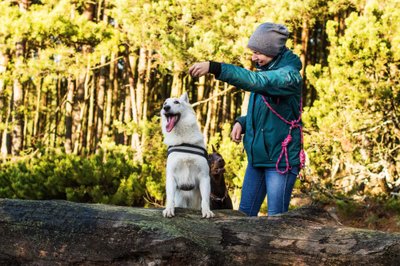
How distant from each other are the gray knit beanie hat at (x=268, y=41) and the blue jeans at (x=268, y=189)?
29.8 inches

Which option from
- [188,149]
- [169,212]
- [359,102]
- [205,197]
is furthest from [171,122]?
[359,102]

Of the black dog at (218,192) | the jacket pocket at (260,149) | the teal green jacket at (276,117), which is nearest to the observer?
the teal green jacket at (276,117)

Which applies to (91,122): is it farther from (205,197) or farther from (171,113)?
(205,197)

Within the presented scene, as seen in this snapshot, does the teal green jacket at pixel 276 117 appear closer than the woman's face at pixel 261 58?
Yes

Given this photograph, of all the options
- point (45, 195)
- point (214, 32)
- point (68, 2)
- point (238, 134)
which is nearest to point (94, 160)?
point (45, 195)

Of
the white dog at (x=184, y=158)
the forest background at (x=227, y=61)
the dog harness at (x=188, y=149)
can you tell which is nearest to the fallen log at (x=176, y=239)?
the white dog at (x=184, y=158)

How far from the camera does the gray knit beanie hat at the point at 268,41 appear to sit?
134 inches

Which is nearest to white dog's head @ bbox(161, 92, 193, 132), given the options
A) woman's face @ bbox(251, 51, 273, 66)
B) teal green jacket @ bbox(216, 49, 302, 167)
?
teal green jacket @ bbox(216, 49, 302, 167)

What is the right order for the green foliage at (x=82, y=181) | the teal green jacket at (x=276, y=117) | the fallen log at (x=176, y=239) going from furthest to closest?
the green foliage at (x=82, y=181) < the teal green jacket at (x=276, y=117) < the fallen log at (x=176, y=239)

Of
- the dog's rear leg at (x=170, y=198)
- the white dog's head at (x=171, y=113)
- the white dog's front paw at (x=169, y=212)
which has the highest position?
the white dog's head at (x=171, y=113)

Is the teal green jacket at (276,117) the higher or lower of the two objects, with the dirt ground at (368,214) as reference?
higher

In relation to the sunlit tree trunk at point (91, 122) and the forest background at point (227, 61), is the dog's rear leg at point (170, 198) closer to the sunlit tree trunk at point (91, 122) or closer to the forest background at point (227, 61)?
the forest background at point (227, 61)

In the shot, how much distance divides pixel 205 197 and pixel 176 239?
0.61 meters

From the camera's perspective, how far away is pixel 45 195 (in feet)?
37.3
